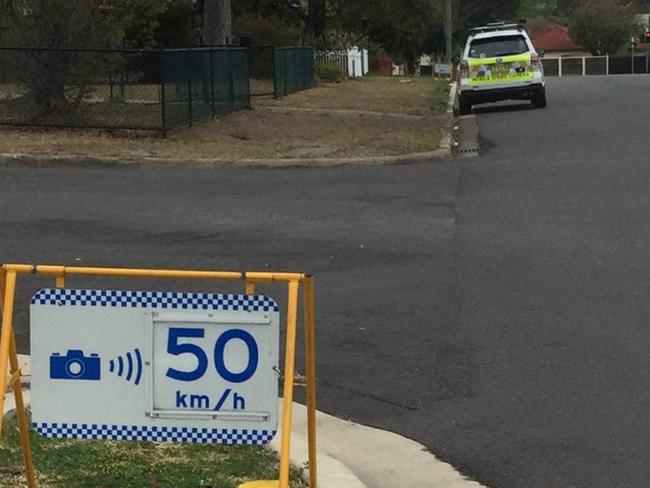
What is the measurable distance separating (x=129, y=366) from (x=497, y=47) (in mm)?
21747

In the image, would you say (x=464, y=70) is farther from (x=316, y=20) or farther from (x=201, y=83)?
(x=316, y=20)

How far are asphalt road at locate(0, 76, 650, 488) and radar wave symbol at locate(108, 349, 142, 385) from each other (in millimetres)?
1855

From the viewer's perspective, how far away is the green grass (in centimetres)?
497

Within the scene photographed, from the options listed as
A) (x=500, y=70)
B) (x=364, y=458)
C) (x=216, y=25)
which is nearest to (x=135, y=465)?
(x=364, y=458)

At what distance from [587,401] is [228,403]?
2.60 metres

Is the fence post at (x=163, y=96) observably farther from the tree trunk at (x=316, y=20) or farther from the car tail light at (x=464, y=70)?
the tree trunk at (x=316, y=20)

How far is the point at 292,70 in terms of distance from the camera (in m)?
30.2

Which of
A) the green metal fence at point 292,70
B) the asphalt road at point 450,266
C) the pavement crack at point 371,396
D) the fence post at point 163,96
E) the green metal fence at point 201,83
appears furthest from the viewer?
the green metal fence at point 292,70

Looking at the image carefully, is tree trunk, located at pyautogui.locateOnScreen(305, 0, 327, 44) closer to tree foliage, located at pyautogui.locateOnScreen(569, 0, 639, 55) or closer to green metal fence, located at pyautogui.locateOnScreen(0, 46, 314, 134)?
green metal fence, located at pyautogui.locateOnScreen(0, 46, 314, 134)

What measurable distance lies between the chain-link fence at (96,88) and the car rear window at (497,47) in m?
7.94

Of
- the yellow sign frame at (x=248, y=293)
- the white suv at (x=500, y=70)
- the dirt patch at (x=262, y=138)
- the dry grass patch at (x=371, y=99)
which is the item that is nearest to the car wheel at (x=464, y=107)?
the white suv at (x=500, y=70)

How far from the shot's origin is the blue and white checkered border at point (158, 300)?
13.8 ft

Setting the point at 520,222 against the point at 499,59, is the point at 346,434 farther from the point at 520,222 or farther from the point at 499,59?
the point at 499,59

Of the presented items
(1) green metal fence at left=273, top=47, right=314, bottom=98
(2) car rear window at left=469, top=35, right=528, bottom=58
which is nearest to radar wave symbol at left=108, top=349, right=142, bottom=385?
(2) car rear window at left=469, top=35, right=528, bottom=58
